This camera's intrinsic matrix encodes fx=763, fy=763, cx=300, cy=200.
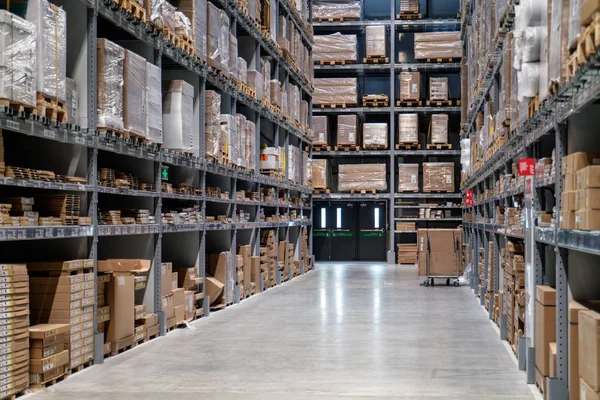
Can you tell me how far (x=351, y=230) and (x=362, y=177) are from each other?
85.6 inches

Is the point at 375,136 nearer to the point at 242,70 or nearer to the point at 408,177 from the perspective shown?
the point at 408,177

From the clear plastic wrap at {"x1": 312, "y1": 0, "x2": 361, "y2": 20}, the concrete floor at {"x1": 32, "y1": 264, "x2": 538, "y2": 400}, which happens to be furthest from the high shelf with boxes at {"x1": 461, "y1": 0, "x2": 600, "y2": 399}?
the clear plastic wrap at {"x1": 312, "y1": 0, "x2": 361, "y2": 20}

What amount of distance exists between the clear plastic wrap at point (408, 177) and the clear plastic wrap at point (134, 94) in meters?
14.7

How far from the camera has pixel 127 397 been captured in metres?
5.73

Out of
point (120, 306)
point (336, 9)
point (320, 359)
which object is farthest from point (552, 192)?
point (336, 9)

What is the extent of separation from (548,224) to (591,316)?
1741 millimetres

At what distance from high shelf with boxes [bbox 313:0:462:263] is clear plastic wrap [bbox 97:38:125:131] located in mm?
15011

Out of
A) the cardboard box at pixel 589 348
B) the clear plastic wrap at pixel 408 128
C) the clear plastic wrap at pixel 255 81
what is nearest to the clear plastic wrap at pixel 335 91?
the clear plastic wrap at pixel 408 128

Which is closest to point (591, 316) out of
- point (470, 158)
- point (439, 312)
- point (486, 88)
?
point (439, 312)

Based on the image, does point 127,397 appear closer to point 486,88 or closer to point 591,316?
point 591,316

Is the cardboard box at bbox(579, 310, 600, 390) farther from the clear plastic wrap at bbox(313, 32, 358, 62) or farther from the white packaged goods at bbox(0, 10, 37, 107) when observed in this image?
the clear plastic wrap at bbox(313, 32, 358, 62)

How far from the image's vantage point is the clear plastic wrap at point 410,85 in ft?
73.2

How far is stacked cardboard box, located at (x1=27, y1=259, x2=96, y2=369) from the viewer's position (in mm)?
6438

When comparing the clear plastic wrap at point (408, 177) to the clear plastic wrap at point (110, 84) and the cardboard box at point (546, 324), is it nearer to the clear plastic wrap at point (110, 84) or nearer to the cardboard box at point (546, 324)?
the clear plastic wrap at point (110, 84)
